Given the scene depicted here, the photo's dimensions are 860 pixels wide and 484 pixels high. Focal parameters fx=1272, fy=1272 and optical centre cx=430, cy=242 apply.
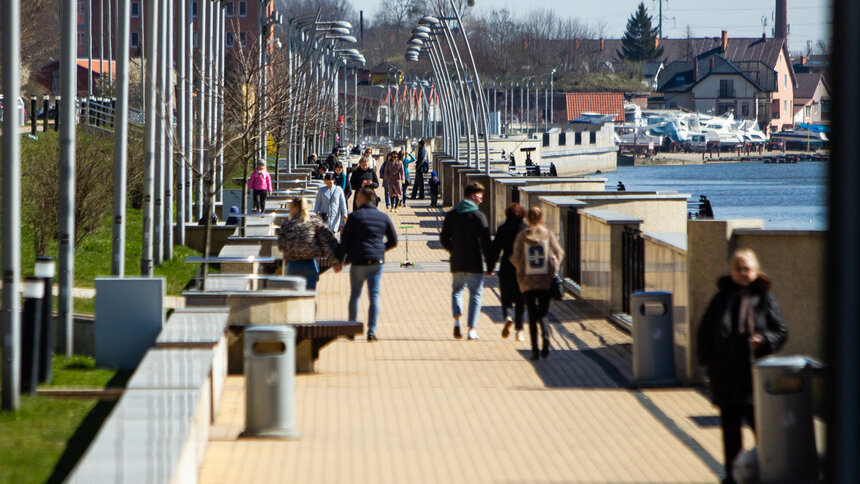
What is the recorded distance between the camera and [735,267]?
24.0ft

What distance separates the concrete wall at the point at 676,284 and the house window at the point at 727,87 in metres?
159

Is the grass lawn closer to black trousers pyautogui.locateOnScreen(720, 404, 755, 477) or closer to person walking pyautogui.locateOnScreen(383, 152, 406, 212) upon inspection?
black trousers pyautogui.locateOnScreen(720, 404, 755, 477)

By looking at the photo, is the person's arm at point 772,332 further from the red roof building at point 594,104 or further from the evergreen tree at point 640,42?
the evergreen tree at point 640,42

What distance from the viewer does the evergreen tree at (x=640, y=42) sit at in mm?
189500

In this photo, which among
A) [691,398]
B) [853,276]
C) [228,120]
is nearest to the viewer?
[853,276]

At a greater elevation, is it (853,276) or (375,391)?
(853,276)

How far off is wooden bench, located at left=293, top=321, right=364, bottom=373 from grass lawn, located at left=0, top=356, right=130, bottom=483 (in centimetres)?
163

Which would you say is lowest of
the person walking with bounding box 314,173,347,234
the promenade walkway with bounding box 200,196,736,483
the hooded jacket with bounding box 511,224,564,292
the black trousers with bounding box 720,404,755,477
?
the promenade walkway with bounding box 200,196,736,483

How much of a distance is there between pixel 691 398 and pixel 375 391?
105 inches

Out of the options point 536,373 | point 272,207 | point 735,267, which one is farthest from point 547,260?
point 272,207

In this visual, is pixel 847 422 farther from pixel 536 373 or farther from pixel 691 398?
pixel 536 373

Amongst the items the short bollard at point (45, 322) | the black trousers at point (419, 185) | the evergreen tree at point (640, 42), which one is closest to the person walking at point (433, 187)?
the black trousers at point (419, 185)

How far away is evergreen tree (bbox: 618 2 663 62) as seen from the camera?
190m

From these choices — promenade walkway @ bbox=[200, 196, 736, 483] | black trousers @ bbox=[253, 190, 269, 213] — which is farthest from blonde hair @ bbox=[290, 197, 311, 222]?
black trousers @ bbox=[253, 190, 269, 213]
